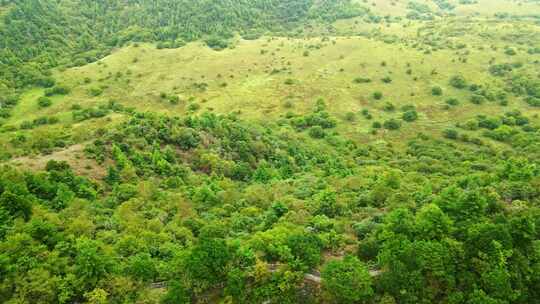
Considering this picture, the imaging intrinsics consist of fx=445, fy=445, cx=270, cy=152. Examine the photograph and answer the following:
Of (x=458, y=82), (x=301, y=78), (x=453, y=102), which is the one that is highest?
(x=458, y=82)

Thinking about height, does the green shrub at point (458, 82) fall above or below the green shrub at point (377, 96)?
above

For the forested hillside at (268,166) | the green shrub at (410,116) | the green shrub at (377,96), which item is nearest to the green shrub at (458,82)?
the forested hillside at (268,166)

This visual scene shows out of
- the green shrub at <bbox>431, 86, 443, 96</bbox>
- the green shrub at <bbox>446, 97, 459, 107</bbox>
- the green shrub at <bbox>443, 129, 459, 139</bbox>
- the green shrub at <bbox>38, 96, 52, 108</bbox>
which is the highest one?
the green shrub at <bbox>431, 86, 443, 96</bbox>

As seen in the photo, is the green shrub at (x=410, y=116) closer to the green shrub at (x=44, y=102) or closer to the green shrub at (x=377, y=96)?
the green shrub at (x=377, y=96)

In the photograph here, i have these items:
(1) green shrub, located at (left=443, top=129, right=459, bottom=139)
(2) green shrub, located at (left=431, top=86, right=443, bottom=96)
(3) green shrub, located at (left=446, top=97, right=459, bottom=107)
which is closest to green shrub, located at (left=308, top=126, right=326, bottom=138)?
(1) green shrub, located at (left=443, top=129, right=459, bottom=139)

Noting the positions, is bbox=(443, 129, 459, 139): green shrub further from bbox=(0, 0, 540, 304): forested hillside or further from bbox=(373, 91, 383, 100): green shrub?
bbox=(373, 91, 383, 100): green shrub

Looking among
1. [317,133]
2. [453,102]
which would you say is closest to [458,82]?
[453,102]

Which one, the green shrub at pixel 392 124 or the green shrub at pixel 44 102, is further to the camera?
the green shrub at pixel 44 102

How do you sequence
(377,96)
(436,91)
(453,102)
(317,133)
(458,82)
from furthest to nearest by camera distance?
(458,82)
(377,96)
(436,91)
(453,102)
(317,133)

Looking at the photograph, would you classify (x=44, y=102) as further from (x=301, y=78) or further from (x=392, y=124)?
(x=392, y=124)

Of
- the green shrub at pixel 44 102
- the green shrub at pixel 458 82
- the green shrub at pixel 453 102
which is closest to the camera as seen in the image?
the green shrub at pixel 453 102
